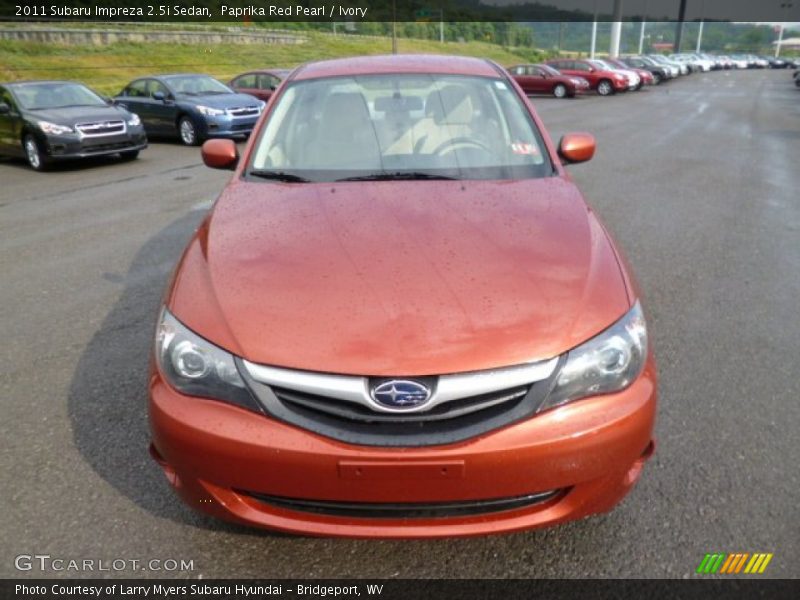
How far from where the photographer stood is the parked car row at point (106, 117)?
421 inches

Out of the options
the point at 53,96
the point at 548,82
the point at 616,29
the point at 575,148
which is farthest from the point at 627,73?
the point at 575,148

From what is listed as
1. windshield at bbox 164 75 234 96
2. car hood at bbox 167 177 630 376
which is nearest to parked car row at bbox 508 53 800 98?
windshield at bbox 164 75 234 96

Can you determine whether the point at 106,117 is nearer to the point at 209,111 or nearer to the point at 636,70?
the point at 209,111

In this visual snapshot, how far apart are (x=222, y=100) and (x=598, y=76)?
22257 mm

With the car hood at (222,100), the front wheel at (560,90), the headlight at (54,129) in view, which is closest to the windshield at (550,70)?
the front wheel at (560,90)

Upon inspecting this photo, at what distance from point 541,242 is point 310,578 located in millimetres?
1454

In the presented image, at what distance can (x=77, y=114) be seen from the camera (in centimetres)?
1091

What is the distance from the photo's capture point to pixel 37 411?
3219 mm

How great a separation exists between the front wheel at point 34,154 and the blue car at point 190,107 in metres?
3.23

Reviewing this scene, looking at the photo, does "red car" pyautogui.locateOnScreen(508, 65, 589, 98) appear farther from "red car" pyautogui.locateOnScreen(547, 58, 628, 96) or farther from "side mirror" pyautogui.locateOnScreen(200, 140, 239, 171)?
"side mirror" pyautogui.locateOnScreen(200, 140, 239, 171)

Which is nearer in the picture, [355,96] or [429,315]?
[429,315]

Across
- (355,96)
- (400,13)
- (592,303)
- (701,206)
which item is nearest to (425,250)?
(592,303)

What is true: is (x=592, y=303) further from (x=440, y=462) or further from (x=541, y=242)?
(x=440, y=462)

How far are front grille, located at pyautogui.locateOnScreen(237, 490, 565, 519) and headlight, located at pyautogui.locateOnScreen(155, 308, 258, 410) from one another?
36 centimetres
